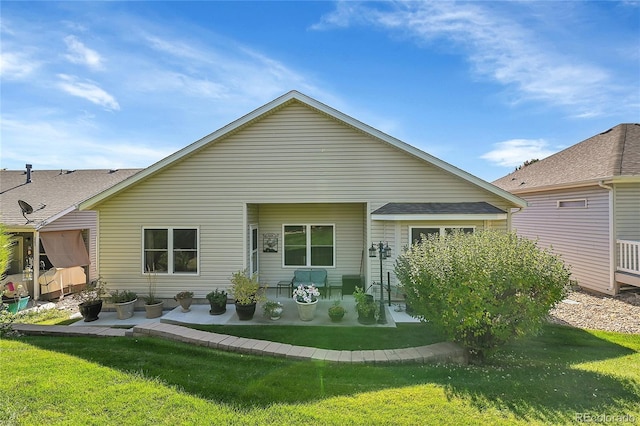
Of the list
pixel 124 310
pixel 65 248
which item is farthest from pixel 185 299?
pixel 65 248

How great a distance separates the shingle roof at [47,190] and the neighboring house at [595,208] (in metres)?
19.6

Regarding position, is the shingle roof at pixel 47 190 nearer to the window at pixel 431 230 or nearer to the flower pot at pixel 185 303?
the flower pot at pixel 185 303

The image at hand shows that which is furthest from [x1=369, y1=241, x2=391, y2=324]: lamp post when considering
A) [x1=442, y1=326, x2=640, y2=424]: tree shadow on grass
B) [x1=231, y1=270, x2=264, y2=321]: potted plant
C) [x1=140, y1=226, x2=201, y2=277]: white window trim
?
[x1=140, y1=226, x2=201, y2=277]: white window trim

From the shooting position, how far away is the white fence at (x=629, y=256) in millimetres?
9562

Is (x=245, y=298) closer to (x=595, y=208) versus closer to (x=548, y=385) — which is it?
(x=548, y=385)

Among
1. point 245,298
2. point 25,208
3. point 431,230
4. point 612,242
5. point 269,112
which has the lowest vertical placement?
point 245,298

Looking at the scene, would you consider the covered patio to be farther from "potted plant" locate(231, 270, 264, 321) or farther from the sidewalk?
"potted plant" locate(231, 270, 264, 321)

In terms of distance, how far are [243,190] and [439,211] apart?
19.5ft

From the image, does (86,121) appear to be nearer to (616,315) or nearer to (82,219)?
(82,219)

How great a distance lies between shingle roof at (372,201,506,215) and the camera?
8.87 metres

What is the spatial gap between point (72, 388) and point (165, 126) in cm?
1052

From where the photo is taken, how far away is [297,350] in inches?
223

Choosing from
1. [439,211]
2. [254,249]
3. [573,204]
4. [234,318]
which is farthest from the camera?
[573,204]

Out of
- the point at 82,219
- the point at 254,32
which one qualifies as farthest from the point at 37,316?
the point at 254,32
